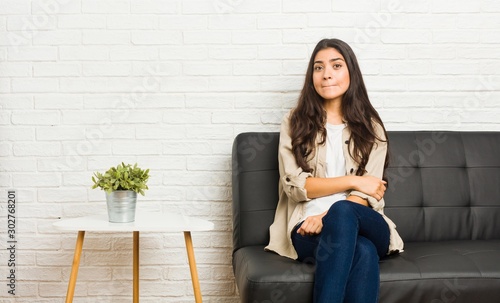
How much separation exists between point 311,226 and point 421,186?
0.71 m

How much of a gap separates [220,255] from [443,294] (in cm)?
110

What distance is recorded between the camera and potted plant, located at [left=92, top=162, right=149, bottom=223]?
2102 mm

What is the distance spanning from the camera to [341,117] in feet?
7.73

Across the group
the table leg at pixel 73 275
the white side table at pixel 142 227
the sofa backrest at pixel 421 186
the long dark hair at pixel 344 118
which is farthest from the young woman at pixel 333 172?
the table leg at pixel 73 275

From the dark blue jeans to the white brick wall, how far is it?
85cm

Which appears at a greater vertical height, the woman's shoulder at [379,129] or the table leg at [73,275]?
the woman's shoulder at [379,129]

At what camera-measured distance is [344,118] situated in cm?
234

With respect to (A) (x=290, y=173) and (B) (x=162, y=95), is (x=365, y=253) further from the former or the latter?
(B) (x=162, y=95)

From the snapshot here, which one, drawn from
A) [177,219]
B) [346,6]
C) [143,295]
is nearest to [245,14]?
[346,6]

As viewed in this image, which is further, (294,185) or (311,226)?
(294,185)

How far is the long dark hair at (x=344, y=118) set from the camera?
2.24 metres

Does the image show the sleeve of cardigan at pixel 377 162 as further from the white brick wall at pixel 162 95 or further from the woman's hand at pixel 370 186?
the white brick wall at pixel 162 95

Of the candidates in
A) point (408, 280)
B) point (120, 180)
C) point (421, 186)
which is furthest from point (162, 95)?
point (408, 280)

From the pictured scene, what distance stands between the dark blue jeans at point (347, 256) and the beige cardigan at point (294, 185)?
20cm
